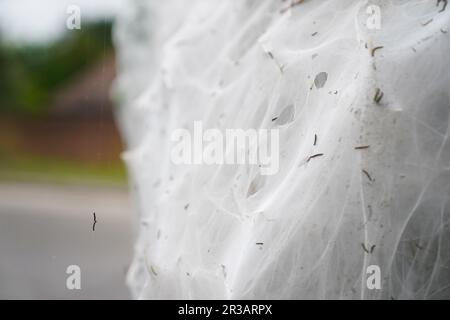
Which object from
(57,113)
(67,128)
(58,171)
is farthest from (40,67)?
(58,171)

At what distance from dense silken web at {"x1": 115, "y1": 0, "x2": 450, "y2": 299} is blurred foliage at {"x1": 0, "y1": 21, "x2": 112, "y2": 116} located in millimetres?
16001

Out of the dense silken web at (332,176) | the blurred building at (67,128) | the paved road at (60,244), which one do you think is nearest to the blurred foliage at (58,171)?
the blurred building at (67,128)

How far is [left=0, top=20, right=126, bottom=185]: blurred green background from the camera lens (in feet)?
41.6

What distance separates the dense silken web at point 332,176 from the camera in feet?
5.15

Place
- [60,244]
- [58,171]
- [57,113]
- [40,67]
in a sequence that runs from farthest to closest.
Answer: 1. [40,67]
2. [57,113]
3. [58,171]
4. [60,244]

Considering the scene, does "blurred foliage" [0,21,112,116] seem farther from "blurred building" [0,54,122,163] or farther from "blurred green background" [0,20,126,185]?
"blurred building" [0,54,122,163]

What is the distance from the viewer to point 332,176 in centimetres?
158

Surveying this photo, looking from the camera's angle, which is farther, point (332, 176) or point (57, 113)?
point (57, 113)

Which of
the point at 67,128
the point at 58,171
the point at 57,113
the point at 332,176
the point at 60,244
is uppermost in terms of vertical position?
the point at 57,113

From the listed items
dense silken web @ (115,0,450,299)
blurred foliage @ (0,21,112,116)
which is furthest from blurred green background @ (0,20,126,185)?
dense silken web @ (115,0,450,299)

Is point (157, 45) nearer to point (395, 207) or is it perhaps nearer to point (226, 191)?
point (226, 191)

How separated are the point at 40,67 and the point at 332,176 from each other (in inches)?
758

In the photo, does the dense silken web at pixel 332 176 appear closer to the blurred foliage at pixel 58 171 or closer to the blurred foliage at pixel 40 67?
the blurred foliage at pixel 58 171

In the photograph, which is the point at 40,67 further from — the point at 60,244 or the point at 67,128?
the point at 60,244
